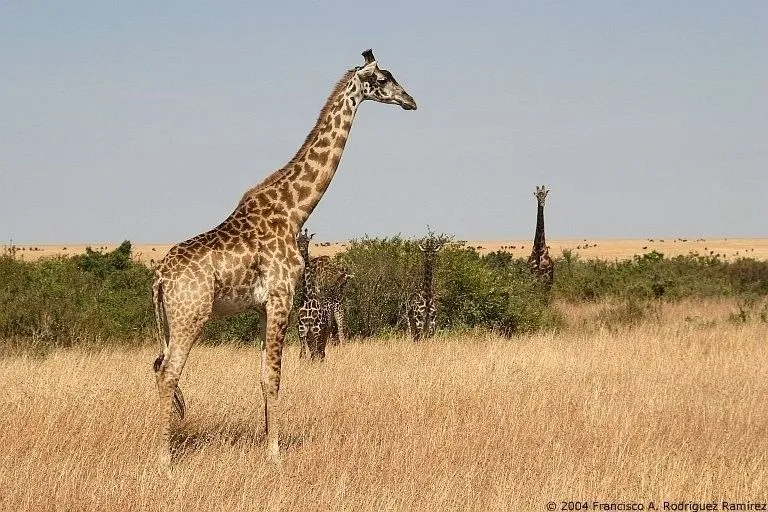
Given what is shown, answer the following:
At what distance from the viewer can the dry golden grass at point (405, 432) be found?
24.3 feet

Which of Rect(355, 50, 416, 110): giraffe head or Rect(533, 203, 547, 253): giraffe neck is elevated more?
Rect(355, 50, 416, 110): giraffe head

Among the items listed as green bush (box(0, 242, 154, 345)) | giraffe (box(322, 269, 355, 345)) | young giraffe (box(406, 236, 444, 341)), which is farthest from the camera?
young giraffe (box(406, 236, 444, 341))

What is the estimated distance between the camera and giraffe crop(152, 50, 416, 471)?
26.8ft

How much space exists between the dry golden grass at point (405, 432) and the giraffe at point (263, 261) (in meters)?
0.69

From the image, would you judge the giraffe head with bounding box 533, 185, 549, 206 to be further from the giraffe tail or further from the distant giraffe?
the giraffe tail

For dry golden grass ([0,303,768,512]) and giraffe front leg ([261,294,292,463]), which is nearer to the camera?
dry golden grass ([0,303,768,512])

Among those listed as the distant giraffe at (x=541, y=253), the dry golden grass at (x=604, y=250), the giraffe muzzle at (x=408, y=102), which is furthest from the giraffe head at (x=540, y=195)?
the dry golden grass at (x=604, y=250)

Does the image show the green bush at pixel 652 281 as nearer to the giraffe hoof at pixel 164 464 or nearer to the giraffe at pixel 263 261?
the giraffe at pixel 263 261

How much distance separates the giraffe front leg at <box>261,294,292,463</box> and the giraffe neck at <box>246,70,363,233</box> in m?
0.73

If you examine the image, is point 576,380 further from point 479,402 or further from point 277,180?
point 277,180

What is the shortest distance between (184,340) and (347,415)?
2.63m

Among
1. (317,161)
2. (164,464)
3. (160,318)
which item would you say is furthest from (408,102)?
(164,464)

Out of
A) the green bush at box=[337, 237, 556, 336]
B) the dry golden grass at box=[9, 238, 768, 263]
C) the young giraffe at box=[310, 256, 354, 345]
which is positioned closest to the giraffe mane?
the young giraffe at box=[310, 256, 354, 345]

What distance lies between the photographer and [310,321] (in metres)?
14.8
